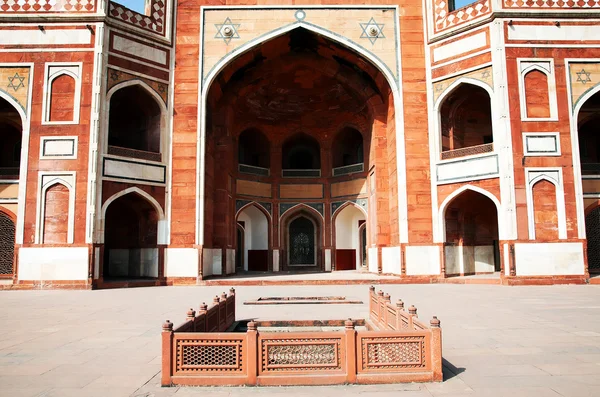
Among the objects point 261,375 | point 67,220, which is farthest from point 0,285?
point 261,375

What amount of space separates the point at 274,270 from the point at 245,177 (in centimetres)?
437

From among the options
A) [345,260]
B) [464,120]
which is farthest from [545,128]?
[345,260]

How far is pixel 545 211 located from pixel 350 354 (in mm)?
11743

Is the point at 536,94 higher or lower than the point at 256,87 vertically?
lower

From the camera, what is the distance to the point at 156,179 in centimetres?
1500

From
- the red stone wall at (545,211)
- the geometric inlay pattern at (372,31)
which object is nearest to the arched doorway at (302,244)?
the geometric inlay pattern at (372,31)

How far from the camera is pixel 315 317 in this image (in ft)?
23.5

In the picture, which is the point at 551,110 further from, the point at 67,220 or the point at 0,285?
the point at 0,285

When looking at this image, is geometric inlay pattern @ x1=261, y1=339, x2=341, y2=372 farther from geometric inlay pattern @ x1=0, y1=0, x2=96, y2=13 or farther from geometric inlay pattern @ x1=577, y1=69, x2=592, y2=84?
geometric inlay pattern @ x1=577, y1=69, x2=592, y2=84

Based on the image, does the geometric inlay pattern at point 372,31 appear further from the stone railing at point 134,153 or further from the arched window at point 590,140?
the stone railing at point 134,153

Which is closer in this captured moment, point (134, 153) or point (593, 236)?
point (134, 153)

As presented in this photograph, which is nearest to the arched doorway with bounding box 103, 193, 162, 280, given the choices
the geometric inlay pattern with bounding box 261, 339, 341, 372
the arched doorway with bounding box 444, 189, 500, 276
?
the arched doorway with bounding box 444, 189, 500, 276

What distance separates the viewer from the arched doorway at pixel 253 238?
22.2 metres

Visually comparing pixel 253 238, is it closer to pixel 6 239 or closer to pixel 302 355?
pixel 6 239
